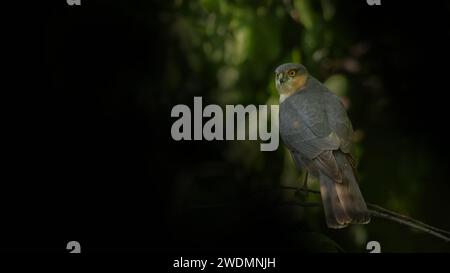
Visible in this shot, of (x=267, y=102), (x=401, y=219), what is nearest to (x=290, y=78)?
(x=267, y=102)

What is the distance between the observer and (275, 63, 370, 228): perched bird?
4441 mm

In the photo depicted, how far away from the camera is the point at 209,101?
460 centimetres

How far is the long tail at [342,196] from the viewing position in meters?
4.44

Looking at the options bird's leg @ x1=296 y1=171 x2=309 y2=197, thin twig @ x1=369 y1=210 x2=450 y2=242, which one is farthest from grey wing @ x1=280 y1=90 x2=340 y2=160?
thin twig @ x1=369 y1=210 x2=450 y2=242

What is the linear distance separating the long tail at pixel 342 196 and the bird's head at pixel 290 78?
29cm

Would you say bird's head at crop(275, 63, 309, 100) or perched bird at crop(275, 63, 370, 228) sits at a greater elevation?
bird's head at crop(275, 63, 309, 100)

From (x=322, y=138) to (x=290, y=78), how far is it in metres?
0.27

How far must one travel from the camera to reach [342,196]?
4.44 metres

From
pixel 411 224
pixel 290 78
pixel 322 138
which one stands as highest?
pixel 290 78

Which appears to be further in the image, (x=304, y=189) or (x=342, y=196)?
(x=304, y=189)

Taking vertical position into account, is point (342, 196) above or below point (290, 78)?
below

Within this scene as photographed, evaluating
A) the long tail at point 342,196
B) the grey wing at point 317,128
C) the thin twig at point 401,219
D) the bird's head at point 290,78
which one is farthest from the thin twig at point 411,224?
the bird's head at point 290,78

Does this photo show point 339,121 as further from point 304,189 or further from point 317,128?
point 304,189

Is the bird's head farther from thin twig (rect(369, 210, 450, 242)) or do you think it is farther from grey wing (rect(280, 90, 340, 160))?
thin twig (rect(369, 210, 450, 242))
